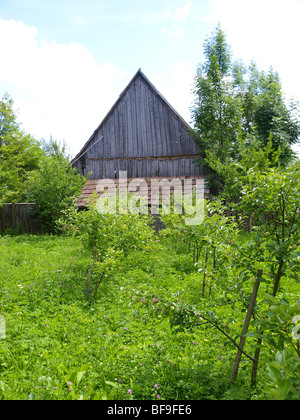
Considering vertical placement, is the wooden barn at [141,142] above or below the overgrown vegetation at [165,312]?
above

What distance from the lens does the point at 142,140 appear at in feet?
46.3

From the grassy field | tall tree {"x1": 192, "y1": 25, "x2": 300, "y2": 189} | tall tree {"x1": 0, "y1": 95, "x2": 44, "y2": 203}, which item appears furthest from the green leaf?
tall tree {"x1": 0, "y1": 95, "x2": 44, "y2": 203}

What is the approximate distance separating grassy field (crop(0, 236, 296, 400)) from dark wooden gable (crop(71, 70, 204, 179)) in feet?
27.7

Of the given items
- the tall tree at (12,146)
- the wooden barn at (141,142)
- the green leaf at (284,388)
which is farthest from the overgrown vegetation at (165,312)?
the tall tree at (12,146)

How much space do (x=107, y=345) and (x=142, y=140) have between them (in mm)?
11560

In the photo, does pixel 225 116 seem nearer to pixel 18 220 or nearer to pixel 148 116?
pixel 148 116

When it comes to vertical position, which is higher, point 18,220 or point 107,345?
point 18,220

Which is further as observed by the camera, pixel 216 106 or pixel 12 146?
A: pixel 12 146

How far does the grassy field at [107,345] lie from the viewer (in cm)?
296

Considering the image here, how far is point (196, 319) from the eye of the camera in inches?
111

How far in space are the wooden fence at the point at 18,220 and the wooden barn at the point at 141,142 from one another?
8.42ft

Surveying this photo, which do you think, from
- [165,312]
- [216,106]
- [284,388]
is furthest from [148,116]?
[284,388]

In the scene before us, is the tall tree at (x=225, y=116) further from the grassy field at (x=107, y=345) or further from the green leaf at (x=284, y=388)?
the green leaf at (x=284, y=388)

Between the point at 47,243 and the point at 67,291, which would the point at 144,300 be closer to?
the point at 67,291
